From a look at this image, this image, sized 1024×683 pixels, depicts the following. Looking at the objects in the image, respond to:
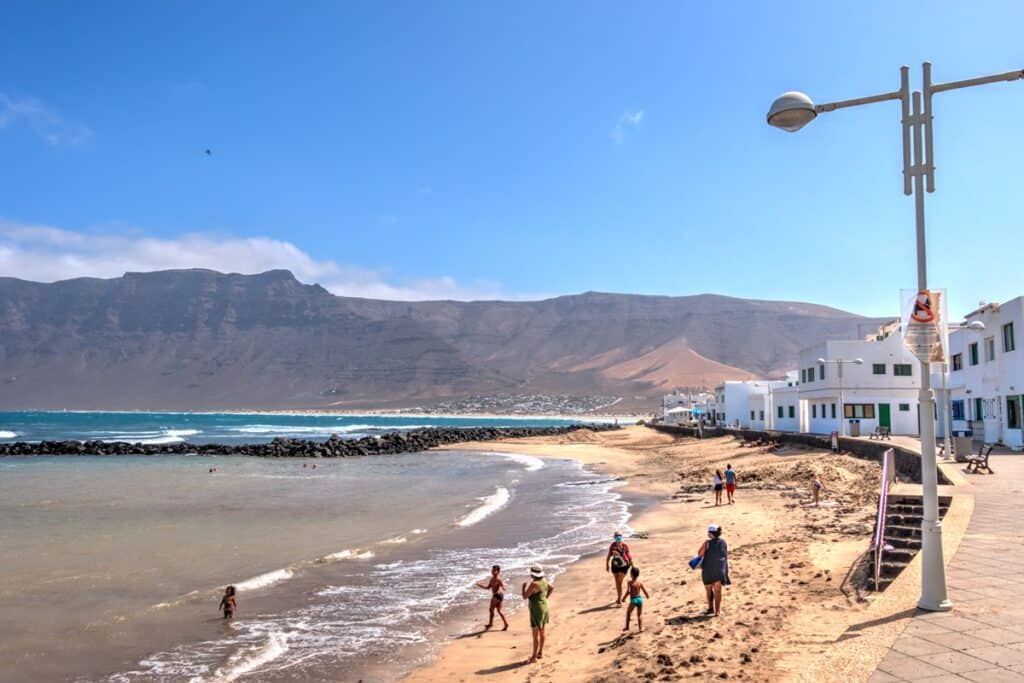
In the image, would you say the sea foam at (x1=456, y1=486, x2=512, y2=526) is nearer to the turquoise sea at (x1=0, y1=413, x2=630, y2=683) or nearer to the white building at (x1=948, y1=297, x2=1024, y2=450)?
the turquoise sea at (x1=0, y1=413, x2=630, y2=683)

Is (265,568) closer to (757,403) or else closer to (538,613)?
(538,613)

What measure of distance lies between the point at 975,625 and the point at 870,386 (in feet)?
127

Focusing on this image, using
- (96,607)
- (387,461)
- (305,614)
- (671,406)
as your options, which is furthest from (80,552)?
(671,406)

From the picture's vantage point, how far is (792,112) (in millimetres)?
7254

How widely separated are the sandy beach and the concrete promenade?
439mm

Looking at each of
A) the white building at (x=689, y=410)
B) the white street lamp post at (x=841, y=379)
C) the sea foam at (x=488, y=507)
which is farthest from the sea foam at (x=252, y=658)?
the white building at (x=689, y=410)

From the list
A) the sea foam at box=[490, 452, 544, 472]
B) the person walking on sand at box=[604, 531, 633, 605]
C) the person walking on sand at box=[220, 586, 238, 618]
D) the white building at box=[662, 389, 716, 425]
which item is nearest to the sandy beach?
the person walking on sand at box=[604, 531, 633, 605]

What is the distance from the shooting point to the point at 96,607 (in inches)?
501

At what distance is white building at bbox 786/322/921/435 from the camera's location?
4188 cm

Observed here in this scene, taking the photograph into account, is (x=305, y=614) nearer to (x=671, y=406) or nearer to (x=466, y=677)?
(x=466, y=677)

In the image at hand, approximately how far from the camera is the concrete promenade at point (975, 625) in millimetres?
5977

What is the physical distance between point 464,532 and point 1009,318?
2122 centimetres

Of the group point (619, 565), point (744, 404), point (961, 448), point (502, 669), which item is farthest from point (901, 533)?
point (744, 404)

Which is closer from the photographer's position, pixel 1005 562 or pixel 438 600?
pixel 1005 562
